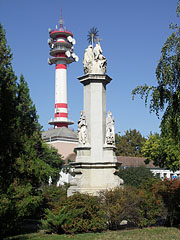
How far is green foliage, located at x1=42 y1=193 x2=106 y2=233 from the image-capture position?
39.5 feet

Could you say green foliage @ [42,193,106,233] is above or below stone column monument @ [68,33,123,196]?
below

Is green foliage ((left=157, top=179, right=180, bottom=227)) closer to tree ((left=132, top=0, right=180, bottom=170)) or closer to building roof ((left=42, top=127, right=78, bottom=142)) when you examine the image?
tree ((left=132, top=0, right=180, bottom=170))

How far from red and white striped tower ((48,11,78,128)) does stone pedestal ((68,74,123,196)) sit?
40614mm

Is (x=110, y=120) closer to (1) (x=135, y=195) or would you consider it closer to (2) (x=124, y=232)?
(1) (x=135, y=195)

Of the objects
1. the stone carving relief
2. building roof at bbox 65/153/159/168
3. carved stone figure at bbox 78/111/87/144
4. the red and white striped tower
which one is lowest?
carved stone figure at bbox 78/111/87/144

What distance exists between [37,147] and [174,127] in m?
12.2

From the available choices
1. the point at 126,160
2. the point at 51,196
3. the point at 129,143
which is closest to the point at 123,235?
the point at 51,196

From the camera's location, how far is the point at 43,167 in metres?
13.8

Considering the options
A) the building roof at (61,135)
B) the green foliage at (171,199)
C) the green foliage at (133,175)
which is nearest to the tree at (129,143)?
Result: the building roof at (61,135)

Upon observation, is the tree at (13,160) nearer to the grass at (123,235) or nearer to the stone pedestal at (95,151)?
the grass at (123,235)

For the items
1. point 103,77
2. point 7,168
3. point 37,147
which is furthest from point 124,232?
point 37,147

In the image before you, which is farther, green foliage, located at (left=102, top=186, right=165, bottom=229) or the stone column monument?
the stone column monument

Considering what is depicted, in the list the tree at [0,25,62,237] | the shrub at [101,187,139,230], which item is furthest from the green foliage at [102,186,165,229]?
the tree at [0,25,62,237]

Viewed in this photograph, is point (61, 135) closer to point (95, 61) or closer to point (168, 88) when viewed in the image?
point (95, 61)
